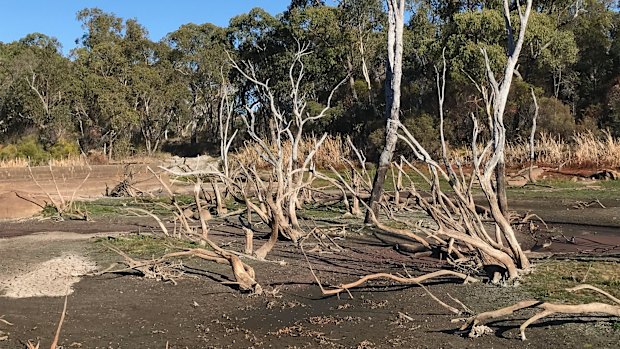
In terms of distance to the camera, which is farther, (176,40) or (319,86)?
(176,40)

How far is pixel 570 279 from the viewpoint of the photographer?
314 inches

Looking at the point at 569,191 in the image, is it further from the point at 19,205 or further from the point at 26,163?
the point at 26,163

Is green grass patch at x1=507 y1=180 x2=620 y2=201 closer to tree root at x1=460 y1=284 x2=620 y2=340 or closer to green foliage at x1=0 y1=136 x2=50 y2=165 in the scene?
tree root at x1=460 y1=284 x2=620 y2=340

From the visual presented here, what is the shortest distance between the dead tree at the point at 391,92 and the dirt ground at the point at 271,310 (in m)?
2.48

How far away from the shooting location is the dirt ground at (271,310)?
6.21m

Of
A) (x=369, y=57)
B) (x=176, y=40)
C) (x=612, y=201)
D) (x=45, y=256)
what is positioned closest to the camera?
(x=45, y=256)

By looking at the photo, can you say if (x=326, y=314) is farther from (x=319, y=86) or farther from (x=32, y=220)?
(x=319, y=86)

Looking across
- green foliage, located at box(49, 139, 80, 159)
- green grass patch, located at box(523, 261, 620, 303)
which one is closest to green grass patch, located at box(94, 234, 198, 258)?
green grass patch, located at box(523, 261, 620, 303)

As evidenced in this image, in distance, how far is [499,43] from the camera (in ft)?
107

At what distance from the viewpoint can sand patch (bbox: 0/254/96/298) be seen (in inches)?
325

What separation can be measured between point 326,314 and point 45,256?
5.34 m

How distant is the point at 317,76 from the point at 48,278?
105 feet

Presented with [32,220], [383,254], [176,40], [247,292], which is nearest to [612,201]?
[383,254]

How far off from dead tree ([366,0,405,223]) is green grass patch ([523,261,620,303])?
5.22 metres
